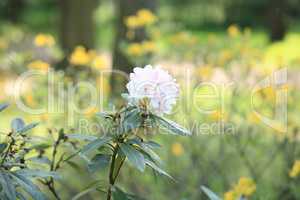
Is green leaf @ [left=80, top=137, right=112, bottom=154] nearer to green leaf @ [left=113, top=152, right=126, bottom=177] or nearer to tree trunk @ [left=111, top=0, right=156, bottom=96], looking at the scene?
green leaf @ [left=113, top=152, right=126, bottom=177]

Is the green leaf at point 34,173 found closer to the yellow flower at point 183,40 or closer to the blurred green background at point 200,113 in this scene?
the blurred green background at point 200,113

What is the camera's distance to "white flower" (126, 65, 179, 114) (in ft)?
5.09

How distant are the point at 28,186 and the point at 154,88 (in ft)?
1.38

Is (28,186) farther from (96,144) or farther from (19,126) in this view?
(19,126)

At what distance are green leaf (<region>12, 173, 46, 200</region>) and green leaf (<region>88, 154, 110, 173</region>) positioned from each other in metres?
0.16

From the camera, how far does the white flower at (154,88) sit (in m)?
1.55

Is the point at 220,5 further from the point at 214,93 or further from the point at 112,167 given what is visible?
the point at 112,167

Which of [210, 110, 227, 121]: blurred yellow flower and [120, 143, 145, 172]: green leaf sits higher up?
[210, 110, 227, 121]: blurred yellow flower

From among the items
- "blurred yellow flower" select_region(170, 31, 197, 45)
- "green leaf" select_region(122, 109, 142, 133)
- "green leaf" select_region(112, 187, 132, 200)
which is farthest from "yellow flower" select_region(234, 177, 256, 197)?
"blurred yellow flower" select_region(170, 31, 197, 45)

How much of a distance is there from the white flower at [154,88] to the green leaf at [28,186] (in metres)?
0.35

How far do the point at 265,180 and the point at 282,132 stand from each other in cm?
64

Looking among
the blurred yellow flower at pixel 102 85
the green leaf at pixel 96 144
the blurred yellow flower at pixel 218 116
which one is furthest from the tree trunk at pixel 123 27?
the green leaf at pixel 96 144

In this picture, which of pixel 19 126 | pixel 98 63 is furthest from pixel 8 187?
pixel 98 63

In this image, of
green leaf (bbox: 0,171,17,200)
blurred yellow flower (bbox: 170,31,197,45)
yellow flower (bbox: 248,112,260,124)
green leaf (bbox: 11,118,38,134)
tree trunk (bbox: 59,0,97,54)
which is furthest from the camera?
tree trunk (bbox: 59,0,97,54)
